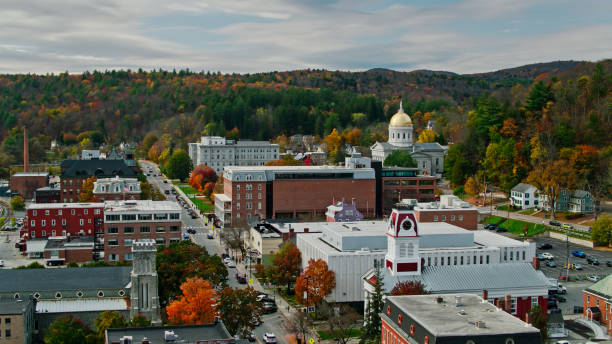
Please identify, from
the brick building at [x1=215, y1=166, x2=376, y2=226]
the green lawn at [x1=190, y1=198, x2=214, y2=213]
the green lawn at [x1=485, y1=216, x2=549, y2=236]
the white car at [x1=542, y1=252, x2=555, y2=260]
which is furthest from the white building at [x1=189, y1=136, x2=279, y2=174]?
the white car at [x1=542, y1=252, x2=555, y2=260]

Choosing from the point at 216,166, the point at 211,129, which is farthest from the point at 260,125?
the point at 216,166

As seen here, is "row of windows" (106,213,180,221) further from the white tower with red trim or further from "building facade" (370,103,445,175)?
"building facade" (370,103,445,175)

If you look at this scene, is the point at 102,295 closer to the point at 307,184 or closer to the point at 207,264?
the point at 207,264

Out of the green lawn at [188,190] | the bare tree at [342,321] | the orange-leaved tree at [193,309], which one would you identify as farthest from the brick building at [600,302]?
the green lawn at [188,190]

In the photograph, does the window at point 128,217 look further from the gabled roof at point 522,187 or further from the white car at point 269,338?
the gabled roof at point 522,187

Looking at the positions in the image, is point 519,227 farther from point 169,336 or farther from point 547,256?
point 169,336

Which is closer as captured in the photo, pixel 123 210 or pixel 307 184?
pixel 123 210
